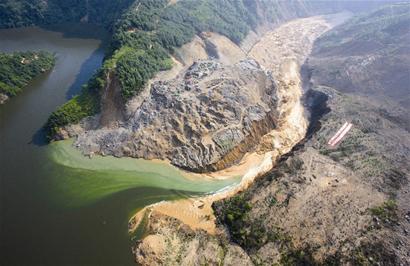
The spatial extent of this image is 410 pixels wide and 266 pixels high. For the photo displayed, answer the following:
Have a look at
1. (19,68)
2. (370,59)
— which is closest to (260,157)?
(370,59)

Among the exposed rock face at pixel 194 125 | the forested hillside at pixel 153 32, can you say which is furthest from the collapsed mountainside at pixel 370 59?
the exposed rock face at pixel 194 125

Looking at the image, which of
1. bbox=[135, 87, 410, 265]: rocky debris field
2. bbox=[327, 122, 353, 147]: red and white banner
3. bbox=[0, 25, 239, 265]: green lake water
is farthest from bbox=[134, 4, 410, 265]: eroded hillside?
bbox=[0, 25, 239, 265]: green lake water

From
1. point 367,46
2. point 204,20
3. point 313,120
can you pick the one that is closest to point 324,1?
point 367,46

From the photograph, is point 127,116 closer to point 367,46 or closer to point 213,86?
point 213,86

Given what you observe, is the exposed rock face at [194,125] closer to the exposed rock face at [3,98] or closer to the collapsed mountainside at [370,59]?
the exposed rock face at [3,98]

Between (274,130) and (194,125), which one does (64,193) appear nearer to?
(194,125)
